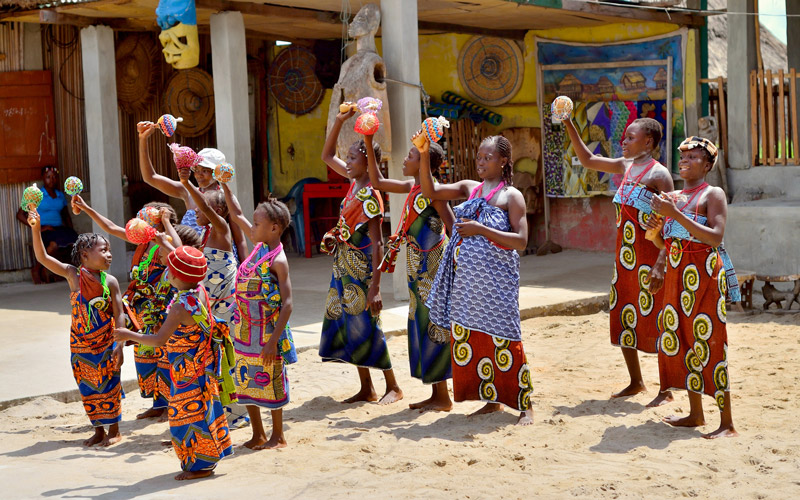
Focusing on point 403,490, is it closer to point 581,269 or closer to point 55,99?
point 581,269

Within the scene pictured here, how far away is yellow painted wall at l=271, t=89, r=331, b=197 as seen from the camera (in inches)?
561

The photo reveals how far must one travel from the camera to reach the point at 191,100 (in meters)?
13.1

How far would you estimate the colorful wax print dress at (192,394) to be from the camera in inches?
188

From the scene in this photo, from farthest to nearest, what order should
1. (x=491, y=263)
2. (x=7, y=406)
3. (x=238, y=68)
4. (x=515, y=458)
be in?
(x=238, y=68) < (x=7, y=406) < (x=491, y=263) < (x=515, y=458)

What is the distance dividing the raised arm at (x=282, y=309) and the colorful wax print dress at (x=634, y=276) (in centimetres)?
207

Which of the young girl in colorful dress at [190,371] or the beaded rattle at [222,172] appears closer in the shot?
the young girl in colorful dress at [190,371]

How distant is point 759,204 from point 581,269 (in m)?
2.14

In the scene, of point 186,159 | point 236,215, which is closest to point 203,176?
point 186,159

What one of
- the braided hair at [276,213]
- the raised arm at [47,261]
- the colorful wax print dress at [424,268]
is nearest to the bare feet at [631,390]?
the colorful wax print dress at [424,268]

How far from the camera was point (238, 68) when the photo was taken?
33.4 ft

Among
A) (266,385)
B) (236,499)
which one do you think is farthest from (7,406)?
(236,499)

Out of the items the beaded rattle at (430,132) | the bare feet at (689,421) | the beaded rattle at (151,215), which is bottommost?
the bare feet at (689,421)

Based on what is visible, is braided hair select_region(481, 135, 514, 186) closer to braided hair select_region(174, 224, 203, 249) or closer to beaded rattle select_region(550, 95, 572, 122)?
beaded rattle select_region(550, 95, 572, 122)

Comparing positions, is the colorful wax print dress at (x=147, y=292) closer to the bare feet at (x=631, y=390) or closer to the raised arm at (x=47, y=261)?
the raised arm at (x=47, y=261)
